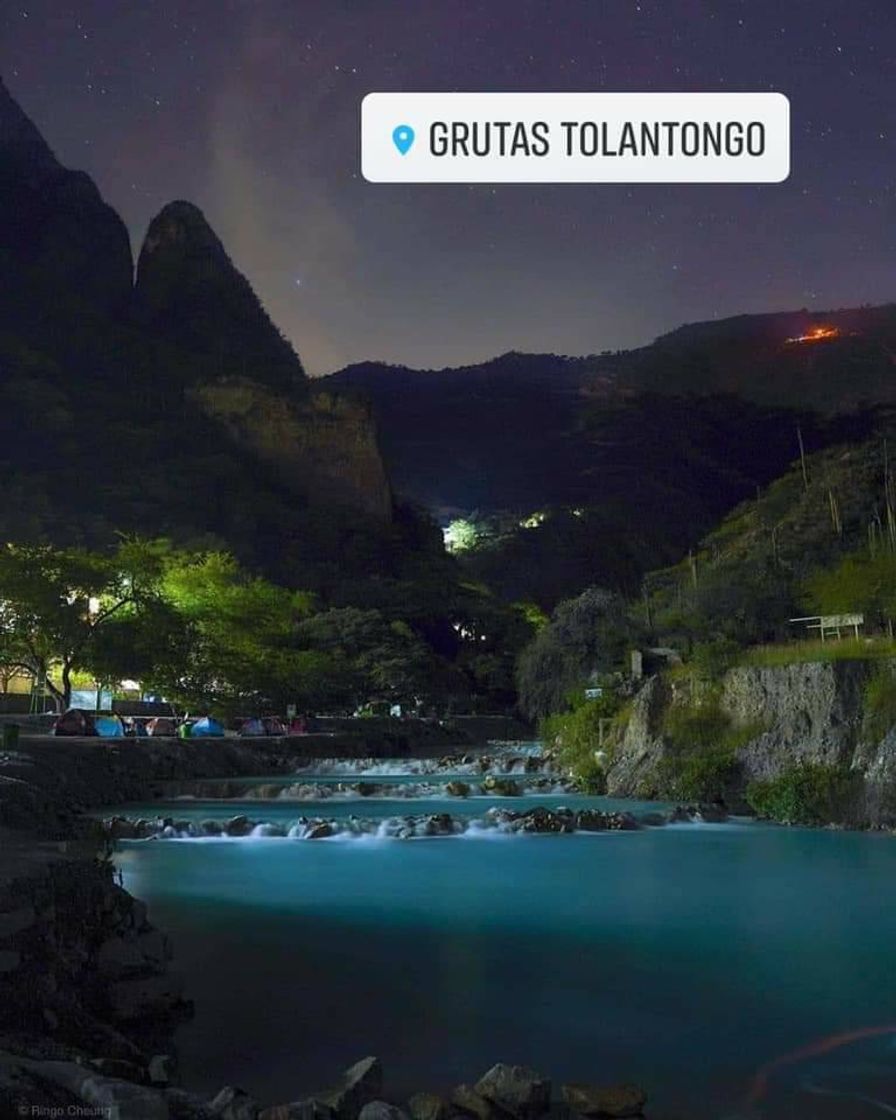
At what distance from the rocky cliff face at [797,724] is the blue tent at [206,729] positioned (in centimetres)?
Answer: 1833

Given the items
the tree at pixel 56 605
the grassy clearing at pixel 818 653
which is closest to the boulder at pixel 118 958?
the grassy clearing at pixel 818 653

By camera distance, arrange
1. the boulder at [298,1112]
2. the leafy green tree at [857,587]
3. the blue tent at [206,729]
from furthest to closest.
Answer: the blue tent at [206,729], the leafy green tree at [857,587], the boulder at [298,1112]

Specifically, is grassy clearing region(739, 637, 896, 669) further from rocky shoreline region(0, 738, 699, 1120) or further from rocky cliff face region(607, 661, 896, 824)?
rocky shoreline region(0, 738, 699, 1120)

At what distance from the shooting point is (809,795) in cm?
1797

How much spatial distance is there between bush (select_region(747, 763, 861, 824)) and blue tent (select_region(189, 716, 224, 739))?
2136 centimetres

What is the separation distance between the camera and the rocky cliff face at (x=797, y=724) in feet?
56.8

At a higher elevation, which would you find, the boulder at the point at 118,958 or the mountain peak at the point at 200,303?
the mountain peak at the point at 200,303

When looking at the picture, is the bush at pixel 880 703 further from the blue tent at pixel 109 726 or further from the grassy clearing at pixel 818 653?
the blue tent at pixel 109 726

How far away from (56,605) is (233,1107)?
27.5 m

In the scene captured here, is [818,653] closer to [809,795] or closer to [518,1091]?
[809,795]

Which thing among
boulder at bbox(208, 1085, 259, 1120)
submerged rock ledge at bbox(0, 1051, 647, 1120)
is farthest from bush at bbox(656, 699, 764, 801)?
boulder at bbox(208, 1085, 259, 1120)

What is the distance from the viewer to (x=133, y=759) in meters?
25.8

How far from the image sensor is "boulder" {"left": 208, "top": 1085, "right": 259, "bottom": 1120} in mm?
4426

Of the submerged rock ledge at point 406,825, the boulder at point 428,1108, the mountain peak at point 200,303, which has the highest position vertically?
the mountain peak at point 200,303
